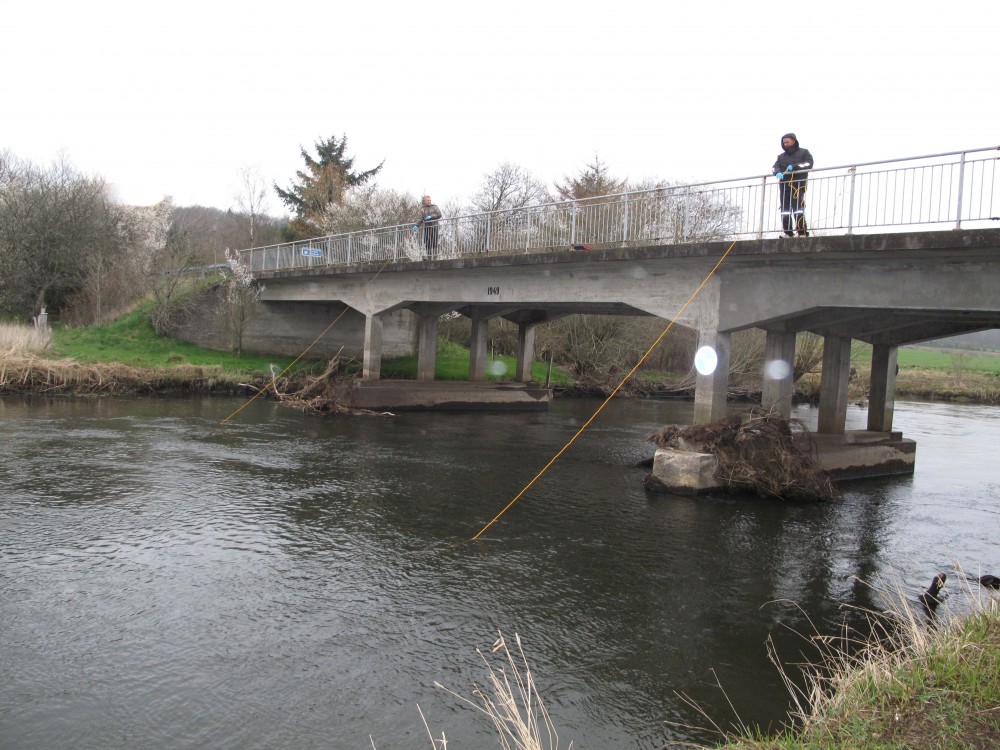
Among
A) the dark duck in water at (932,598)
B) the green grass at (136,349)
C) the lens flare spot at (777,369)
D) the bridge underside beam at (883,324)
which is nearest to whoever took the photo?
the dark duck in water at (932,598)

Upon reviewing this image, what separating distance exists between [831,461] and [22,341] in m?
26.4

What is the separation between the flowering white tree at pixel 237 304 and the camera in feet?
110

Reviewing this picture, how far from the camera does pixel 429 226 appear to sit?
25125mm

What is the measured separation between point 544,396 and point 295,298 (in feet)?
37.8

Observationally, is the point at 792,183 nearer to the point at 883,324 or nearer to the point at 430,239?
the point at 883,324

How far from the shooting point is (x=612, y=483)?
16.1 meters

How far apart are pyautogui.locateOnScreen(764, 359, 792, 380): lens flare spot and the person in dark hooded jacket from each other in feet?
13.4

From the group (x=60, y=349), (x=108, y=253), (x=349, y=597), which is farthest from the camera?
(x=108, y=253)

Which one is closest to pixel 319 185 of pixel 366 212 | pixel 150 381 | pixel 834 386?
pixel 366 212

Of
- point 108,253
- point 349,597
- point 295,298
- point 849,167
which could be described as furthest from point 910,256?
point 108,253

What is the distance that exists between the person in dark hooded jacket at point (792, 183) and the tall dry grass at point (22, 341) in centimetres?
2447

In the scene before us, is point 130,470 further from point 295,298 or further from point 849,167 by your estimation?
point 295,298

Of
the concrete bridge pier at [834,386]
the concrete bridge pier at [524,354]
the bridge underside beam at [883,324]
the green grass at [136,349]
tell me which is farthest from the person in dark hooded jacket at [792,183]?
the green grass at [136,349]

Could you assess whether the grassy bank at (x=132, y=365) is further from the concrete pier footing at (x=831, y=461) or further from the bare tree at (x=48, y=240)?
the concrete pier footing at (x=831, y=461)
